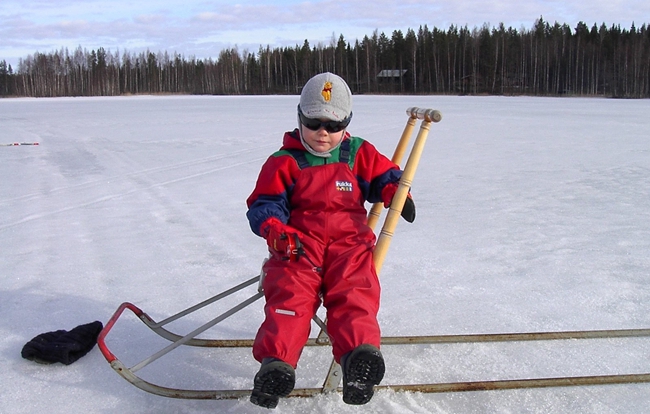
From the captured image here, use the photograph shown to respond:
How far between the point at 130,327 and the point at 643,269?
3.28 meters

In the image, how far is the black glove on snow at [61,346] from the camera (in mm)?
2785

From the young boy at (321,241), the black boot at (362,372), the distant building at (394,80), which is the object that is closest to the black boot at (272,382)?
the young boy at (321,241)

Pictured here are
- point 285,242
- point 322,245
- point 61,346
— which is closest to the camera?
point 285,242

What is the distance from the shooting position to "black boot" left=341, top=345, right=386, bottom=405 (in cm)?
207

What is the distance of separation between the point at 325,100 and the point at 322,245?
61 cm

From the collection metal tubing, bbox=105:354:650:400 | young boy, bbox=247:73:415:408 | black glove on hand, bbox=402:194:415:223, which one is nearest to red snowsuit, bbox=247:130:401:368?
young boy, bbox=247:73:415:408

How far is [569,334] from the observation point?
3.02m

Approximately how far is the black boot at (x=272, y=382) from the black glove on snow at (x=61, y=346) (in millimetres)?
1170

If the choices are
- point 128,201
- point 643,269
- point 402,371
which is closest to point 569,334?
point 402,371

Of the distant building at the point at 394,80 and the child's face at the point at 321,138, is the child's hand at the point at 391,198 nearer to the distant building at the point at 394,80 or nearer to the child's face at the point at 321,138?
the child's face at the point at 321,138

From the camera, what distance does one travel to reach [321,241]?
2486 mm

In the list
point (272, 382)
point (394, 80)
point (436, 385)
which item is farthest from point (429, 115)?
point (394, 80)

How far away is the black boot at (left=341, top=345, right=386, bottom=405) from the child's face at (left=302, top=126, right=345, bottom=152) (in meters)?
0.89

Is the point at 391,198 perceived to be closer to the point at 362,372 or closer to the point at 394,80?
the point at 362,372
